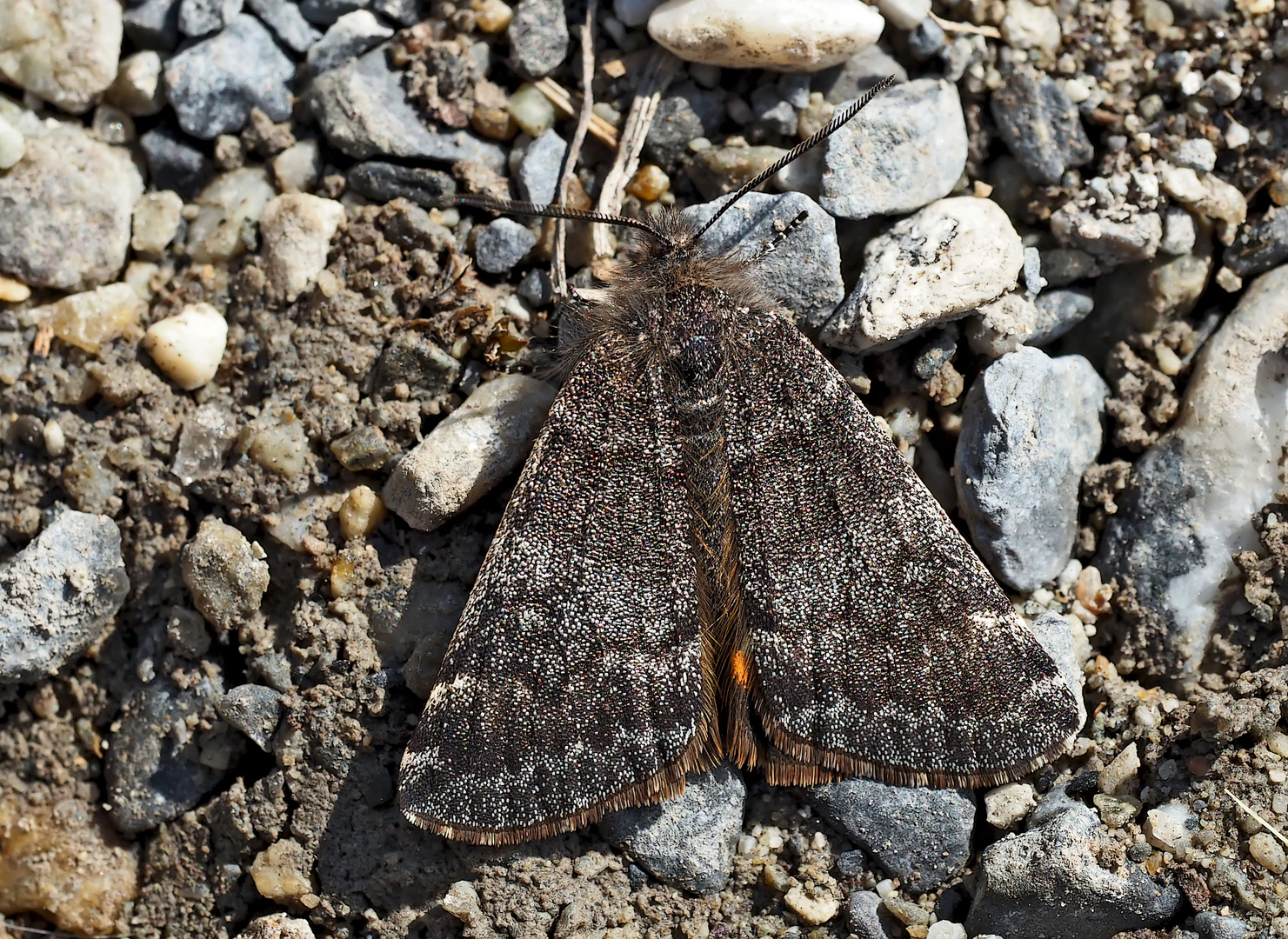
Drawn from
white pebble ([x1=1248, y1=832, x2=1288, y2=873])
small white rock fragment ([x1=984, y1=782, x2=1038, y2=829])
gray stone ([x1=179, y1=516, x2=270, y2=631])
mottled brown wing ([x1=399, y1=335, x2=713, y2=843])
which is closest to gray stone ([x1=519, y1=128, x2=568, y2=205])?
mottled brown wing ([x1=399, y1=335, x2=713, y2=843])

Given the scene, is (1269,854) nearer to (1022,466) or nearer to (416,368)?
(1022,466)

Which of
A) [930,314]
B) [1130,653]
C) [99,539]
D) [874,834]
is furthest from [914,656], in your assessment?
[99,539]

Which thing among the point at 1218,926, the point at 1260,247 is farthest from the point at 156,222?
the point at 1218,926

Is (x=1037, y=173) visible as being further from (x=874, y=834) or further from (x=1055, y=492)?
(x=874, y=834)

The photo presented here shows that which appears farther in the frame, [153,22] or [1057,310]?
[153,22]

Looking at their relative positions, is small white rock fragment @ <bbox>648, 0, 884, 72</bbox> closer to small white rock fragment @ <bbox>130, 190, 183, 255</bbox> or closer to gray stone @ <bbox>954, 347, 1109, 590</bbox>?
gray stone @ <bbox>954, 347, 1109, 590</bbox>
